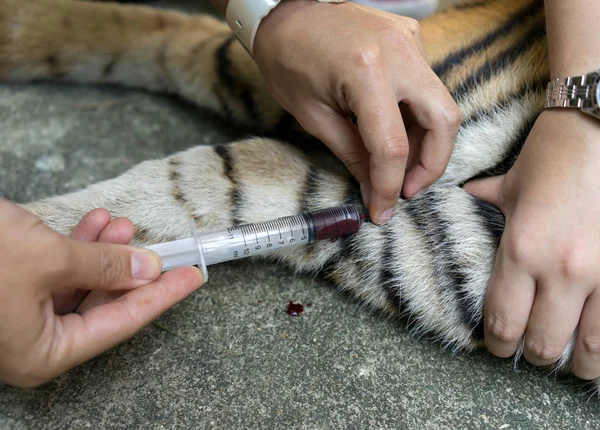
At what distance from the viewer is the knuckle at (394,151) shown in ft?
2.25

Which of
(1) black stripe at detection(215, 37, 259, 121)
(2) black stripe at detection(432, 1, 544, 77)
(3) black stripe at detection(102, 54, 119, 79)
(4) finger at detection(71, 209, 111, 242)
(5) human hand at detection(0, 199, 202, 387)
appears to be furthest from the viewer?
(3) black stripe at detection(102, 54, 119, 79)

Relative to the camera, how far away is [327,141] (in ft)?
2.61

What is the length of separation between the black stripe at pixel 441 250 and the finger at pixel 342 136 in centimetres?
12

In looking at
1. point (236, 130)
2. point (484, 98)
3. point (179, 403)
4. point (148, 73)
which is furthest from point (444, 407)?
point (148, 73)

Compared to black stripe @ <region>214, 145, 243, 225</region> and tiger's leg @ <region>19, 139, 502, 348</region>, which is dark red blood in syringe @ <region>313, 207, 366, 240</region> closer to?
tiger's leg @ <region>19, 139, 502, 348</region>

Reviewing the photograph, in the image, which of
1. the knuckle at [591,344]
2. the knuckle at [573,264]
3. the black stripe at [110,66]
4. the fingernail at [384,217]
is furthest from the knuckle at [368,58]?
the black stripe at [110,66]

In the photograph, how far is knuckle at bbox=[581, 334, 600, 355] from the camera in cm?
69

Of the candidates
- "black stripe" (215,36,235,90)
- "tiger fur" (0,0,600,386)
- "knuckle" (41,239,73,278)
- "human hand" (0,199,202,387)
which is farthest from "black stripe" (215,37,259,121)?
"knuckle" (41,239,73,278)

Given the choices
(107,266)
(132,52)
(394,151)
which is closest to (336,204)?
(394,151)

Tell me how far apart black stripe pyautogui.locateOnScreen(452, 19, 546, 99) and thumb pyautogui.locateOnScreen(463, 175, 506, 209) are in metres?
0.16

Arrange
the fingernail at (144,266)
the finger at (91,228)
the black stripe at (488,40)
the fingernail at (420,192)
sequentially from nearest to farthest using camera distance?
the fingernail at (144,266), the finger at (91,228), the fingernail at (420,192), the black stripe at (488,40)

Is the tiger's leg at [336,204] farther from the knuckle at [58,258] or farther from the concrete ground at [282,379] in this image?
the knuckle at [58,258]

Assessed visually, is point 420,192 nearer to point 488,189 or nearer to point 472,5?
point 488,189

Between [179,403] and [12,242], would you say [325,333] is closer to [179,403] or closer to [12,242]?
[179,403]
